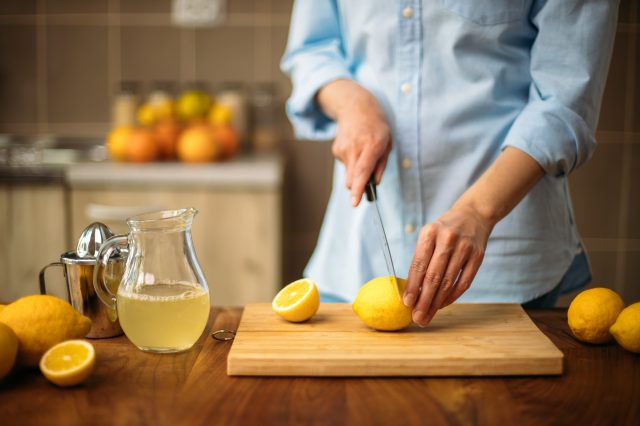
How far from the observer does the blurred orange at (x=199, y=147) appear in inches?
92.4

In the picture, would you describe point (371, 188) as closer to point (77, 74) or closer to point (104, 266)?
point (104, 266)

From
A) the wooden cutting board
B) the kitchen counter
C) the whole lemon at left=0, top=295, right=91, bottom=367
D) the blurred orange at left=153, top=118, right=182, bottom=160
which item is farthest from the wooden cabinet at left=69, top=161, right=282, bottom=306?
the whole lemon at left=0, top=295, right=91, bottom=367

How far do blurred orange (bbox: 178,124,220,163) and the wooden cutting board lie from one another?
1390 mm

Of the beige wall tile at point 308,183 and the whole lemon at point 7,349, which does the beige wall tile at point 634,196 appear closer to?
the beige wall tile at point 308,183

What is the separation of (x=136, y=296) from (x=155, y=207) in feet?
4.53

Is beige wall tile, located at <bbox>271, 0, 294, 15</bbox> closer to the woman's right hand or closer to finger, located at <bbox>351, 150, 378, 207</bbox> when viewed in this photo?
the woman's right hand

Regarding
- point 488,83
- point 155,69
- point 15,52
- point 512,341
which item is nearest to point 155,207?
point 155,69

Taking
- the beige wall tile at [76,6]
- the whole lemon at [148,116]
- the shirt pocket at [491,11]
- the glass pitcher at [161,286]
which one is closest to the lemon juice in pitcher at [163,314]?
the glass pitcher at [161,286]

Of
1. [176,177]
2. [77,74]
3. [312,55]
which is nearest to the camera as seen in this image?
[312,55]

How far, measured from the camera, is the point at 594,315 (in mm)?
945

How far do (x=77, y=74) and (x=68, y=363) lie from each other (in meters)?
2.19

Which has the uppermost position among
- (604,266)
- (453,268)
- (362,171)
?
(362,171)

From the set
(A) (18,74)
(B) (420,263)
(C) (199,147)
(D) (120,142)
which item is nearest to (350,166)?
(B) (420,263)

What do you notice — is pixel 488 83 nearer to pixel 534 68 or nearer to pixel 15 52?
pixel 534 68
